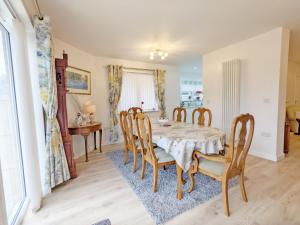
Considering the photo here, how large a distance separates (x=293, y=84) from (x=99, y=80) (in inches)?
259

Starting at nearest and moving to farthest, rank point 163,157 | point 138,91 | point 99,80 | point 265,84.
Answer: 1. point 163,157
2. point 265,84
3. point 99,80
4. point 138,91

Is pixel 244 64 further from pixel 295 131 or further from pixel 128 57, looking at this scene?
pixel 295 131

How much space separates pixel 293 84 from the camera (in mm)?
5566

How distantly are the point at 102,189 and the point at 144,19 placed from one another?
2496 mm

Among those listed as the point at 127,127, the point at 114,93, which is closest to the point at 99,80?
the point at 114,93

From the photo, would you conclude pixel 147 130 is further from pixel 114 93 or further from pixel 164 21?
pixel 114 93

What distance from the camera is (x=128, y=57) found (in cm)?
434

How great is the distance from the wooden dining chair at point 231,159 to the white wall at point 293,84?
17.1ft

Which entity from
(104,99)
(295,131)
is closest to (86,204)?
(104,99)

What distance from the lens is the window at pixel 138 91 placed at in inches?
181

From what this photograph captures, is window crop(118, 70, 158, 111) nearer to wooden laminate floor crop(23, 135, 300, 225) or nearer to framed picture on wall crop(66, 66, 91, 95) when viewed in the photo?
framed picture on wall crop(66, 66, 91, 95)

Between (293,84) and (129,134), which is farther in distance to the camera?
(293,84)

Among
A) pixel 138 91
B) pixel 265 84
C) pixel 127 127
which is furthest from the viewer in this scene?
pixel 138 91

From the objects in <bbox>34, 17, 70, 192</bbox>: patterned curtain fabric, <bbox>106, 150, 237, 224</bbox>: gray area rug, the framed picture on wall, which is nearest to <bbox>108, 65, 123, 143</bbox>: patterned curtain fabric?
the framed picture on wall
